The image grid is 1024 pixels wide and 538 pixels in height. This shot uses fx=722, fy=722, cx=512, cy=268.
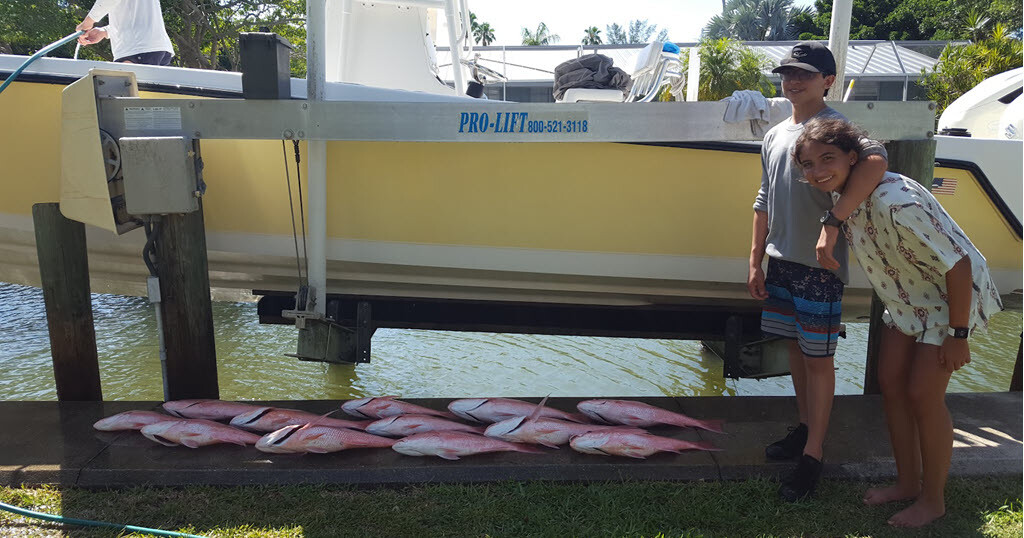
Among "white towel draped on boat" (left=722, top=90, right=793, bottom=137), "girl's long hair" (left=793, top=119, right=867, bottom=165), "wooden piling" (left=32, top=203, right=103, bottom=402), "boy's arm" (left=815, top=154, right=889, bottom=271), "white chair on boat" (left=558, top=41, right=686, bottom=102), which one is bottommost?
"wooden piling" (left=32, top=203, right=103, bottom=402)

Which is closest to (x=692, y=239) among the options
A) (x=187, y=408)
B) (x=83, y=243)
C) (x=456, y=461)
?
(x=456, y=461)

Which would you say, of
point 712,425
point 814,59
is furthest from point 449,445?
point 814,59

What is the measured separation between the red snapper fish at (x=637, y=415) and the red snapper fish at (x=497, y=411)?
Result: 0.10 m

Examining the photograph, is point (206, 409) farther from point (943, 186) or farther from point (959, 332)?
point (943, 186)

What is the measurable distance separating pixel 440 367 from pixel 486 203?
95.8 inches

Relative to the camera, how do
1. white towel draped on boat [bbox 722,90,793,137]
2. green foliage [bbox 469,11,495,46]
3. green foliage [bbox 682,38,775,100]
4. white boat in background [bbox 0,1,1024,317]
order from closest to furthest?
white towel draped on boat [bbox 722,90,793,137], white boat in background [bbox 0,1,1024,317], green foliage [bbox 682,38,775,100], green foliage [bbox 469,11,495,46]

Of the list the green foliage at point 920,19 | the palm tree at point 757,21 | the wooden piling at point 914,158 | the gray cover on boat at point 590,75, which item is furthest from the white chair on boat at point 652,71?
the palm tree at point 757,21

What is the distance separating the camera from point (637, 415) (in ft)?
11.2

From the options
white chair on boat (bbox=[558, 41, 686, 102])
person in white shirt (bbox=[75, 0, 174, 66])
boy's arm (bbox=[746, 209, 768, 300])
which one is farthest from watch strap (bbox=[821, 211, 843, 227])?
person in white shirt (bbox=[75, 0, 174, 66])

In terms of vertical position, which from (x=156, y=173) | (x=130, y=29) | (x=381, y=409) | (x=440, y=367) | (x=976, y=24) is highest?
(x=976, y=24)

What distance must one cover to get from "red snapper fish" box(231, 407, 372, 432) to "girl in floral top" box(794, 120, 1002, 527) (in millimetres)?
2260

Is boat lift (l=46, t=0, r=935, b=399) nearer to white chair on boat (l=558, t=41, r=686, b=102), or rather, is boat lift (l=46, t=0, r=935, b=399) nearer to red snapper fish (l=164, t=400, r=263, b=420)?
red snapper fish (l=164, t=400, r=263, b=420)

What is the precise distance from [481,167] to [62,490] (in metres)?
2.58

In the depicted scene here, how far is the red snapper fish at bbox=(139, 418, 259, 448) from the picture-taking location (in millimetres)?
3211
